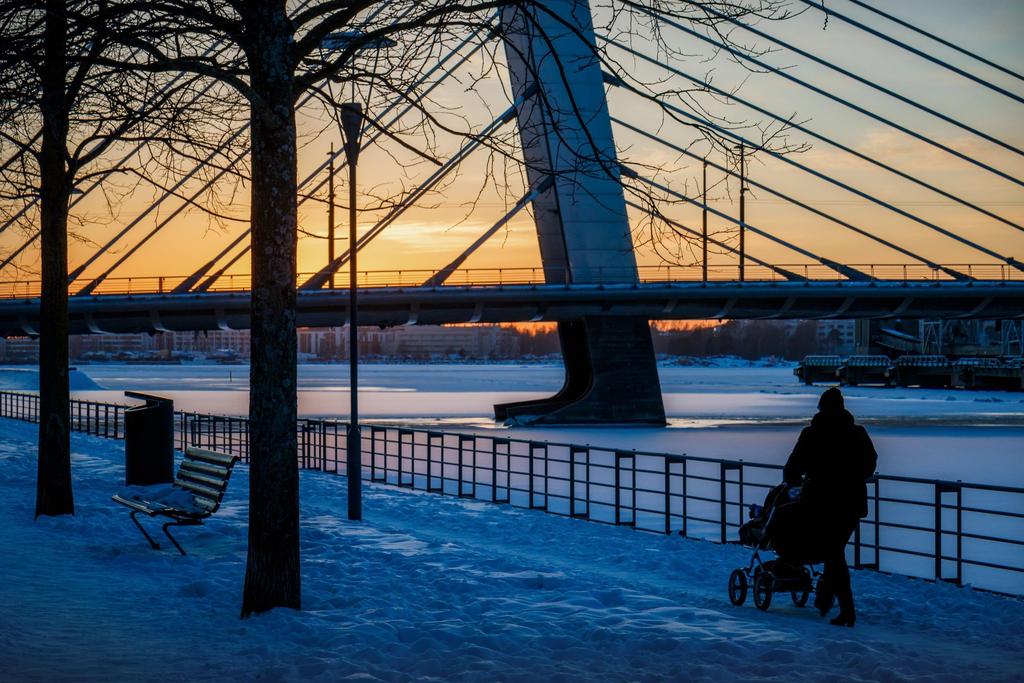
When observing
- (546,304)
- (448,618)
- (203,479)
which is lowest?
(448,618)

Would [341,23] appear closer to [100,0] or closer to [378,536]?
[100,0]

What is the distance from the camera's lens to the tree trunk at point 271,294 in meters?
7.73

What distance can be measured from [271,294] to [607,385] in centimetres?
3187

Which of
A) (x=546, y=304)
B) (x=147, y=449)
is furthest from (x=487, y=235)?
(x=147, y=449)

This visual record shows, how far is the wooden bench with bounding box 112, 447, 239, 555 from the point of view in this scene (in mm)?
9969

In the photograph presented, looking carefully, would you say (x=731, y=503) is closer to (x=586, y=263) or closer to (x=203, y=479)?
(x=203, y=479)

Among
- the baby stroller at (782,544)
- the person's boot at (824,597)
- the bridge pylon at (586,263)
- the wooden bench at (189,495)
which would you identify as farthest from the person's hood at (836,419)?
the bridge pylon at (586,263)

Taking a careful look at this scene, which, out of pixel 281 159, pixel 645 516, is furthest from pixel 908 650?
pixel 645 516

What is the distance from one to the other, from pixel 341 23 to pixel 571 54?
27296 mm

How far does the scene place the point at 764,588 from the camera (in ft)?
27.3

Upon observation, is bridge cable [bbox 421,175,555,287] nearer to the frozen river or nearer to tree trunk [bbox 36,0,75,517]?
the frozen river

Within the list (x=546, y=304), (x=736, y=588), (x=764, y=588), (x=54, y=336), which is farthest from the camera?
(x=546, y=304)

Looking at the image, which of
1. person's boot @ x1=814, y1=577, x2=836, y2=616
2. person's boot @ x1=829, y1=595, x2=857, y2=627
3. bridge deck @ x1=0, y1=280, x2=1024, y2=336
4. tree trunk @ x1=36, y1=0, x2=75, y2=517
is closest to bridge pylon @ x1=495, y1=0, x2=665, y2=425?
bridge deck @ x1=0, y1=280, x2=1024, y2=336

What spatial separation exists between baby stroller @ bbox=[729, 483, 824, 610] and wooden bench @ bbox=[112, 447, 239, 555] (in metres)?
4.24
